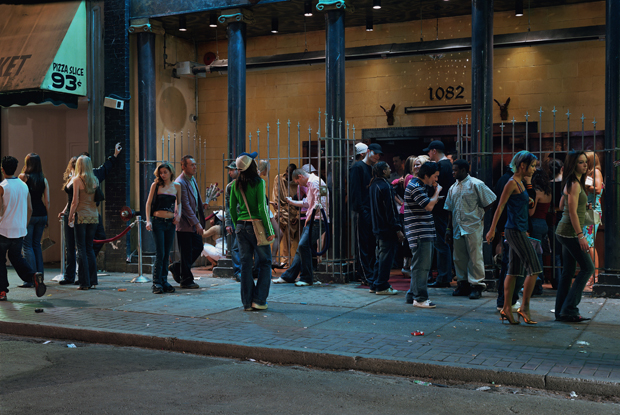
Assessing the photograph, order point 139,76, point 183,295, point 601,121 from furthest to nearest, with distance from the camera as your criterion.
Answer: point 139,76 < point 601,121 < point 183,295

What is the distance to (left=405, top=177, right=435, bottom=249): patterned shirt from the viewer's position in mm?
7984

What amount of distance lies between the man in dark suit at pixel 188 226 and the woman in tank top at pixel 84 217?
4.24 feet

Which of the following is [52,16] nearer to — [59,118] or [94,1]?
[94,1]

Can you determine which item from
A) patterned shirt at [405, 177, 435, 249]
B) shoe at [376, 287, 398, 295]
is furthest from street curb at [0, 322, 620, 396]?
shoe at [376, 287, 398, 295]

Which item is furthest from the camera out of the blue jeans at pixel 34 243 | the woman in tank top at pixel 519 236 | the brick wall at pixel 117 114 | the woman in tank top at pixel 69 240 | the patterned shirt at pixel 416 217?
the brick wall at pixel 117 114

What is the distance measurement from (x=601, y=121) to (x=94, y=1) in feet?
31.5

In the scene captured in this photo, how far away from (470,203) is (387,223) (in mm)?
1134

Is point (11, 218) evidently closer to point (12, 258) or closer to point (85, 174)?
point (12, 258)

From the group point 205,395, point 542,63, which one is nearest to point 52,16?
point 542,63

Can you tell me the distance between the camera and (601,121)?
1138 centimetres

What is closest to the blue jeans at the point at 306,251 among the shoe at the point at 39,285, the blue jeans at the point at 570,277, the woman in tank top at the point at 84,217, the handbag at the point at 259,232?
the handbag at the point at 259,232

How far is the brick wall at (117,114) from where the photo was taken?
40.6ft

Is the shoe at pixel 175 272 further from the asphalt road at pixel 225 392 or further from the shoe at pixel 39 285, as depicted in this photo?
the asphalt road at pixel 225 392

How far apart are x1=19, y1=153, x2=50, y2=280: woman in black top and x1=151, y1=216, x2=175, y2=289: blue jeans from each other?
2.03m
